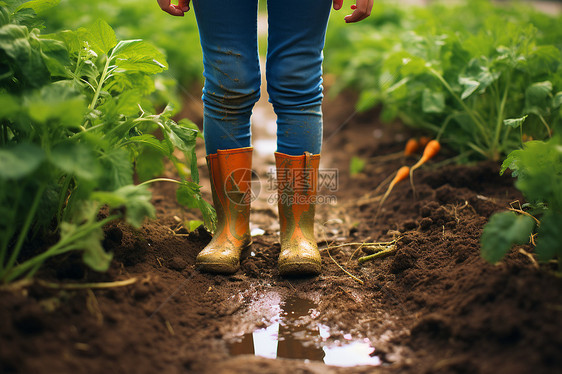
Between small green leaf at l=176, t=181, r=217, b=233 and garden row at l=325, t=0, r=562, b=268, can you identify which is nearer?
small green leaf at l=176, t=181, r=217, b=233

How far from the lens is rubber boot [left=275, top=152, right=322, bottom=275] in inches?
71.4

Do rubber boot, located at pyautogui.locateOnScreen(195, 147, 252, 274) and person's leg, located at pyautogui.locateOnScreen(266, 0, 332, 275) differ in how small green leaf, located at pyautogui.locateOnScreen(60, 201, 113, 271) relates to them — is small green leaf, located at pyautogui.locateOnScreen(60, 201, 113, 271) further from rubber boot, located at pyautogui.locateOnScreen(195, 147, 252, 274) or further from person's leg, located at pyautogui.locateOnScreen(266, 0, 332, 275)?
person's leg, located at pyautogui.locateOnScreen(266, 0, 332, 275)

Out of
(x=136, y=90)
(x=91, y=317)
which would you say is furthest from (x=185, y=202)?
(x=91, y=317)

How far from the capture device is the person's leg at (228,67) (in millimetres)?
1674

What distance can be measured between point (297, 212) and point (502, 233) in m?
0.83

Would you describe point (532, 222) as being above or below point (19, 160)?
below

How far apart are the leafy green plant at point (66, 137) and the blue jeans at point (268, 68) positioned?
0.17 m

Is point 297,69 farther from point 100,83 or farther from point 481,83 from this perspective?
point 481,83

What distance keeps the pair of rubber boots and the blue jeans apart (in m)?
0.06

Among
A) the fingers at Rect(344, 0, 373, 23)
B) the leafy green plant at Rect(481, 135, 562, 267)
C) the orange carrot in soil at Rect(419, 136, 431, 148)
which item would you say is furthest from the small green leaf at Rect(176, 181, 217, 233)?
the orange carrot in soil at Rect(419, 136, 431, 148)

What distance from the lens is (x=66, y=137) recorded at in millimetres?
1486

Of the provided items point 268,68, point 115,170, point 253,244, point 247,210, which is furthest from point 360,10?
point 253,244

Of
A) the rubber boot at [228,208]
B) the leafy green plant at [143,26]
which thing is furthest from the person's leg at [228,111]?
the leafy green plant at [143,26]

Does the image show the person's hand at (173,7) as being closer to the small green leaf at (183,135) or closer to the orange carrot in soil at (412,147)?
the small green leaf at (183,135)
